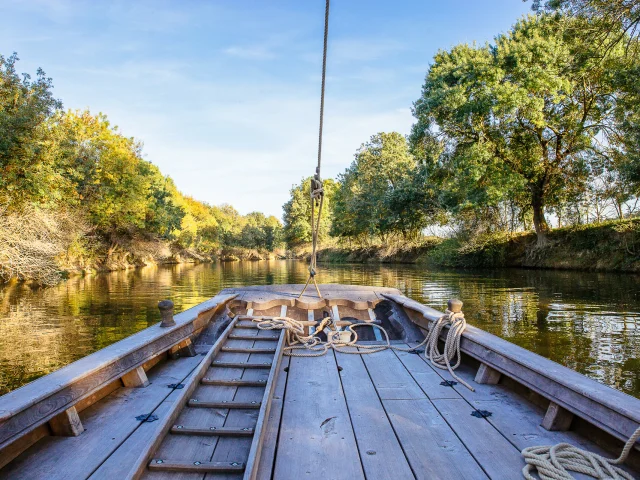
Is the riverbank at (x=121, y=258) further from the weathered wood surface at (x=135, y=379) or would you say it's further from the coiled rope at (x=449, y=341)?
the coiled rope at (x=449, y=341)

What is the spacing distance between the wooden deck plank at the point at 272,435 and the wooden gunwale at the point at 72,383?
2.91 feet

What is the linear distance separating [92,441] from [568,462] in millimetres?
2080

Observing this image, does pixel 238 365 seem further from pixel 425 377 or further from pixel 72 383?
pixel 425 377

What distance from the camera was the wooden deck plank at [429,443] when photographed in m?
1.67

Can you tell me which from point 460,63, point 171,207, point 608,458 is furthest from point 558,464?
point 171,207

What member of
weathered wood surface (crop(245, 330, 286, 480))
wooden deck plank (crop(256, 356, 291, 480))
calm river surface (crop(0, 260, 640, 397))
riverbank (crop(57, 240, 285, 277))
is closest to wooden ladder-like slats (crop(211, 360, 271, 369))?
wooden deck plank (crop(256, 356, 291, 480))

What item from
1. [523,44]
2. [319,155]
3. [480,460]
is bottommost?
[480,460]

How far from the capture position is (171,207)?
101 feet

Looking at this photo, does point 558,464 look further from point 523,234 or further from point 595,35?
point 523,234

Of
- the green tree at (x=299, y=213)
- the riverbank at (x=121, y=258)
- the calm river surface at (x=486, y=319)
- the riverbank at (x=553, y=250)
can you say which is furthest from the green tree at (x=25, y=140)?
the green tree at (x=299, y=213)

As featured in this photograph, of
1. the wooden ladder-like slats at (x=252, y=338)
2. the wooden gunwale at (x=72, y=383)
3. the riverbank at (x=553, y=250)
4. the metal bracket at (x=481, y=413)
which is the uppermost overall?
the riverbank at (x=553, y=250)

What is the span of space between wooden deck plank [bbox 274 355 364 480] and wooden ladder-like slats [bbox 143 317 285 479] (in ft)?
0.50

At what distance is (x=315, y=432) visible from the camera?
A: 2014mm

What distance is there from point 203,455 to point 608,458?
1.68 m
